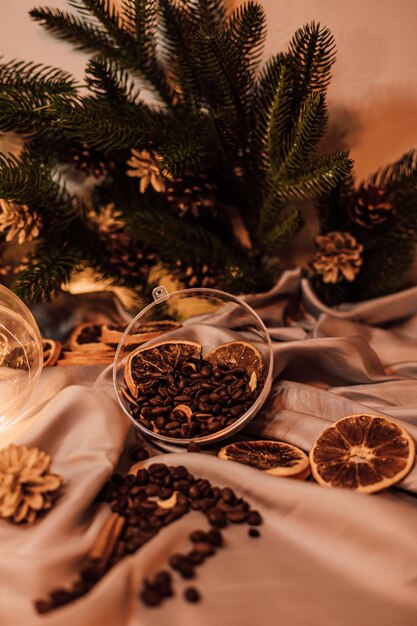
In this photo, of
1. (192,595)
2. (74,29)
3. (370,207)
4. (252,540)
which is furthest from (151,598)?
(74,29)

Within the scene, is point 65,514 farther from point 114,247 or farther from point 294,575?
point 114,247

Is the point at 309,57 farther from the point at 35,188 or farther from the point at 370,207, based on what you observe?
the point at 35,188

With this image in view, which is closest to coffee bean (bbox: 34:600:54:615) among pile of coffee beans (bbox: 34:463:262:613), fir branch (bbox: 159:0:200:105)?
pile of coffee beans (bbox: 34:463:262:613)

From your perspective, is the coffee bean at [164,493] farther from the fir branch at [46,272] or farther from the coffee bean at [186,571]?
the fir branch at [46,272]

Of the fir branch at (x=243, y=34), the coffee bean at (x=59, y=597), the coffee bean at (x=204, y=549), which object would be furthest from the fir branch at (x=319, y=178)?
the coffee bean at (x=59, y=597)

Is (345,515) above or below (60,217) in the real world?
below

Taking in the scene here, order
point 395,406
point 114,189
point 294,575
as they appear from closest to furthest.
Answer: point 294,575
point 395,406
point 114,189

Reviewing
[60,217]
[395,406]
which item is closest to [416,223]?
[395,406]
